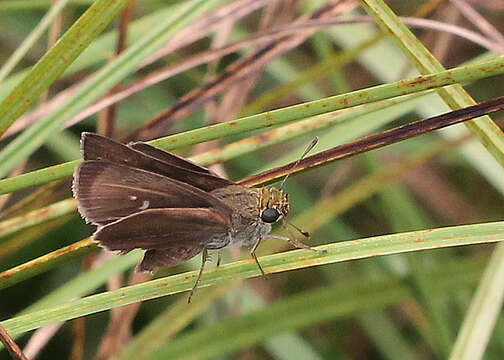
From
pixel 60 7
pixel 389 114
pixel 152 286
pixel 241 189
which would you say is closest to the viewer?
pixel 152 286

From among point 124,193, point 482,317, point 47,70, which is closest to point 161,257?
point 124,193

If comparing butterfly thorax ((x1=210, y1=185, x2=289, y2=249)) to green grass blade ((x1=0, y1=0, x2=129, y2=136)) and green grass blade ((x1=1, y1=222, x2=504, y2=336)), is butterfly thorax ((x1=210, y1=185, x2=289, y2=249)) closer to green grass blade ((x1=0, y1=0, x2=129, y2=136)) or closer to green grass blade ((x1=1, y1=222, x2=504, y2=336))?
green grass blade ((x1=1, y1=222, x2=504, y2=336))

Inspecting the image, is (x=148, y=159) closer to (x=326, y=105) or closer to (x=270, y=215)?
(x=270, y=215)

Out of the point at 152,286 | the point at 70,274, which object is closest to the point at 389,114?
the point at 152,286

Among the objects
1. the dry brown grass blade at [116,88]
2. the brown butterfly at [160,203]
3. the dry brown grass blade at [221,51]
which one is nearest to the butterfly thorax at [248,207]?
the brown butterfly at [160,203]

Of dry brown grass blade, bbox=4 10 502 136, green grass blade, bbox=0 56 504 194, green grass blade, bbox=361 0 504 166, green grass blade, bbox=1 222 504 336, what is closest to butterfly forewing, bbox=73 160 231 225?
green grass blade, bbox=0 56 504 194

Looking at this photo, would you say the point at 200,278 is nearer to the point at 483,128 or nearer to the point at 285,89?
the point at 483,128
